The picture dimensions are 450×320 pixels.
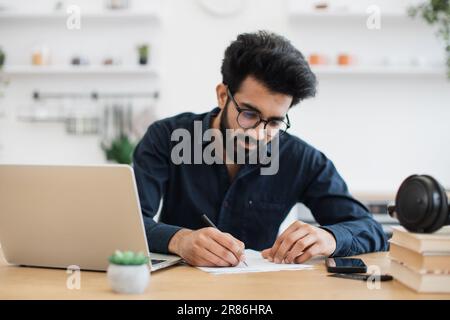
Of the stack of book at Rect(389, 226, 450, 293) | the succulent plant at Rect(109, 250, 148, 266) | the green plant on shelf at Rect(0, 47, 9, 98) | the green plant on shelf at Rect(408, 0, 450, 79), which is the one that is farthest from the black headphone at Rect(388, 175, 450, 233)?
the green plant on shelf at Rect(0, 47, 9, 98)

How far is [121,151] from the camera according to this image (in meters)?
3.88

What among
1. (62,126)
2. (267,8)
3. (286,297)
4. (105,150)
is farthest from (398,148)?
(286,297)

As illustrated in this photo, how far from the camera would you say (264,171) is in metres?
1.98

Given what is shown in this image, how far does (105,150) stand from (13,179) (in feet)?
8.95

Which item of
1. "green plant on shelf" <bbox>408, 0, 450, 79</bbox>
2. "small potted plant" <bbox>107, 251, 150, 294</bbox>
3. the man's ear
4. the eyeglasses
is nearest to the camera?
"small potted plant" <bbox>107, 251, 150, 294</bbox>

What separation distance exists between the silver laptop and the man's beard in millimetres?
584

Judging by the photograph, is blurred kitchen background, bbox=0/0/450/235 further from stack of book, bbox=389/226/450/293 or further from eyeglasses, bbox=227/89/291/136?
stack of book, bbox=389/226/450/293

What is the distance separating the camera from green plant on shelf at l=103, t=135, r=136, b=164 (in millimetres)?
3869

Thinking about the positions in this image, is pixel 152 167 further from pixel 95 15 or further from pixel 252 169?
pixel 95 15

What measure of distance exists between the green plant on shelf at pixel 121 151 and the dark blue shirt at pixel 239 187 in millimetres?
1842

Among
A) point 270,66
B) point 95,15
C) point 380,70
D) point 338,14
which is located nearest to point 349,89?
point 380,70

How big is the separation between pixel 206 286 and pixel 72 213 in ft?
1.03

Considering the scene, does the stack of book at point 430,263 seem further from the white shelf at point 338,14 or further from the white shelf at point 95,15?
the white shelf at point 95,15

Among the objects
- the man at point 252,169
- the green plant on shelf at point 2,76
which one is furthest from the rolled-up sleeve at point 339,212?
the green plant on shelf at point 2,76
